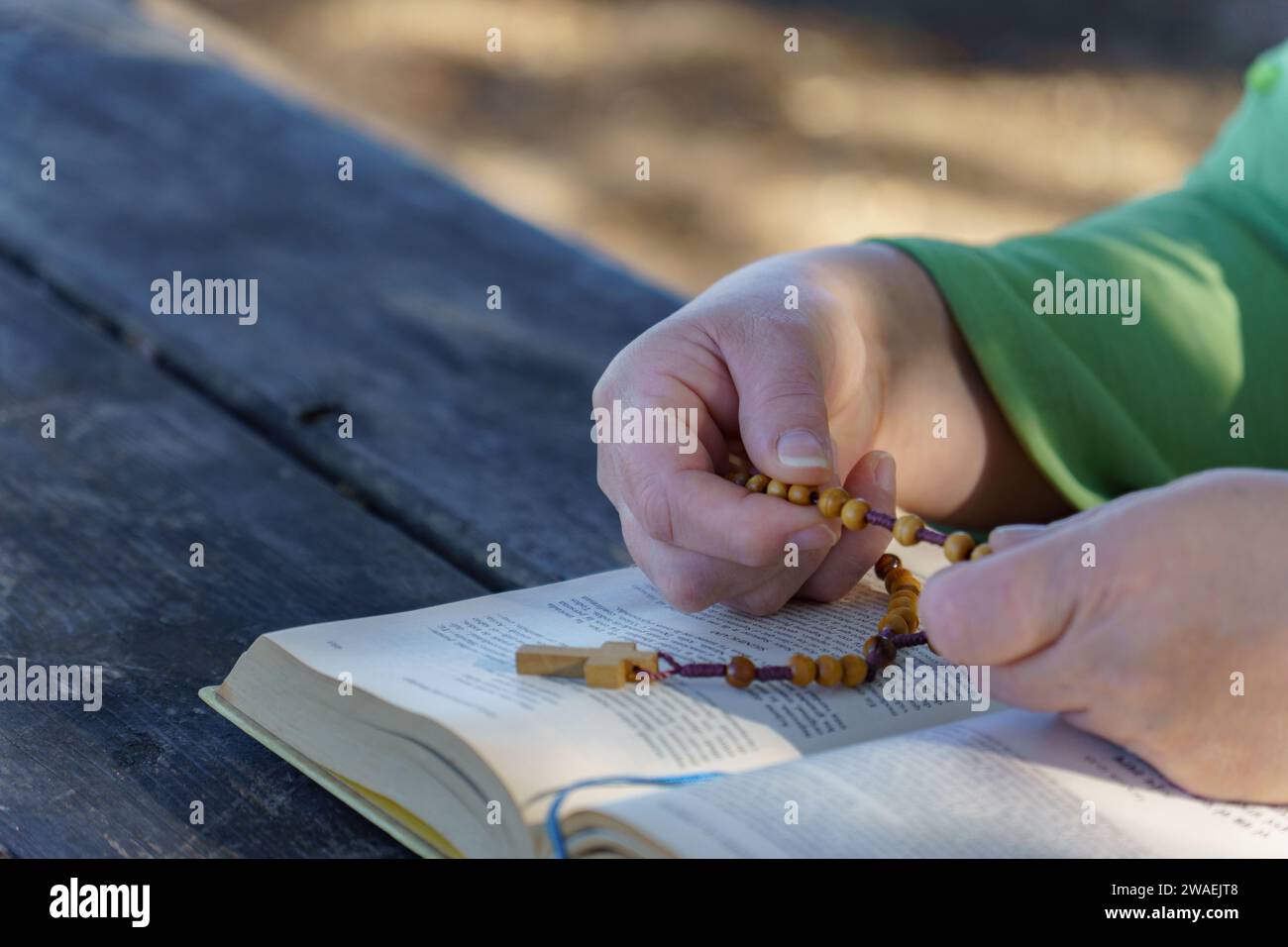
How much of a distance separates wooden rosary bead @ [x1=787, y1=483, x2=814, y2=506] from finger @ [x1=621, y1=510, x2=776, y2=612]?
52 millimetres

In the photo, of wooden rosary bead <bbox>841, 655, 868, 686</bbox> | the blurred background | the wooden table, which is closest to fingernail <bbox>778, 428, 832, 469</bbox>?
wooden rosary bead <bbox>841, 655, 868, 686</bbox>

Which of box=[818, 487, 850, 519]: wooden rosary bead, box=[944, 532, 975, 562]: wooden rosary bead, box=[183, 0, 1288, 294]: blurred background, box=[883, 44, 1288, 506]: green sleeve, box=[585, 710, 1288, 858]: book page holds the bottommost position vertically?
box=[585, 710, 1288, 858]: book page

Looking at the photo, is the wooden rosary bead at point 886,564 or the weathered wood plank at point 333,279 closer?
the wooden rosary bead at point 886,564

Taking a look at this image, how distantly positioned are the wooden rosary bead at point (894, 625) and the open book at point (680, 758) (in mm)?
16

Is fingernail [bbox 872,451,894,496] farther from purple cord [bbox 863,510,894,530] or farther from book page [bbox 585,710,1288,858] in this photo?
book page [bbox 585,710,1288,858]

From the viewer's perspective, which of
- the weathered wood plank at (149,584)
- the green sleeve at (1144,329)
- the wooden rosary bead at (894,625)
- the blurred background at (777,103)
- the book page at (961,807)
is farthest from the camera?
the blurred background at (777,103)

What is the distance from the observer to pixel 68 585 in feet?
2.94

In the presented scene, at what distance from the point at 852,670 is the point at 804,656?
0.08 feet

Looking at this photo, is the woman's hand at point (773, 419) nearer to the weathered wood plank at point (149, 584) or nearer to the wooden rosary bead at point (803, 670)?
the wooden rosary bead at point (803, 670)

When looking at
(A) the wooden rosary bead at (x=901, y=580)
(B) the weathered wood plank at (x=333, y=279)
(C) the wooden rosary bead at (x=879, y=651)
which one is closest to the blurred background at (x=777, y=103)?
(B) the weathered wood plank at (x=333, y=279)

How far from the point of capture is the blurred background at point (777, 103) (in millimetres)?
3564

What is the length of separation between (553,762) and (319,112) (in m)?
1.40

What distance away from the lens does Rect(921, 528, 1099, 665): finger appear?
61 cm
